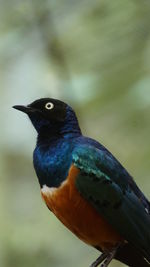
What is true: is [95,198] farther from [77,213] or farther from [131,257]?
[131,257]

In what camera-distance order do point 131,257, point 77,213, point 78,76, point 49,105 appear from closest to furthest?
point 77,213, point 131,257, point 49,105, point 78,76

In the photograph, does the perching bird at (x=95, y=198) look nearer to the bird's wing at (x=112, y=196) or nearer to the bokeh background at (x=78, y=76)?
the bird's wing at (x=112, y=196)

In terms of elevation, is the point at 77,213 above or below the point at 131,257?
above

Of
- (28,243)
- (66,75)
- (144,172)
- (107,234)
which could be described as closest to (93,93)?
(66,75)

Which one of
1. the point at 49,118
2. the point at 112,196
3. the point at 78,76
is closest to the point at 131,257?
the point at 112,196

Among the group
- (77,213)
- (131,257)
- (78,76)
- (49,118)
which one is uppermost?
(78,76)

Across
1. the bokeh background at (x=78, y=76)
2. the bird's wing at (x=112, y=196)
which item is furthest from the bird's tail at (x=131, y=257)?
the bokeh background at (x=78, y=76)

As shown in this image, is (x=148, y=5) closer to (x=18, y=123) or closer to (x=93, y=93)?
(x=93, y=93)
